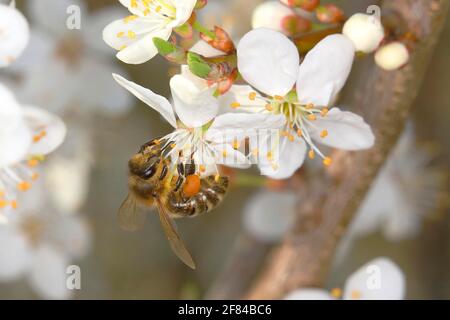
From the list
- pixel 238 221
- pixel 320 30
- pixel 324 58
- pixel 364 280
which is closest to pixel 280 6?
pixel 320 30

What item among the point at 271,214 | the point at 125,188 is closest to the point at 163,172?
the point at 271,214

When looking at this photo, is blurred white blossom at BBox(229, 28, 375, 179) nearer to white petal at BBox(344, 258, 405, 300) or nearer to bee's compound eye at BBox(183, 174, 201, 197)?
bee's compound eye at BBox(183, 174, 201, 197)

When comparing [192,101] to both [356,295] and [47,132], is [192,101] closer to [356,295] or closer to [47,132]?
[47,132]

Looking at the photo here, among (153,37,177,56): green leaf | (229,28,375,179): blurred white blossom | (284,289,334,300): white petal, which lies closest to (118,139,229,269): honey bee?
(229,28,375,179): blurred white blossom

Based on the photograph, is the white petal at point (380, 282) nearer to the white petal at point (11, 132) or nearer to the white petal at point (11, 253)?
the white petal at point (11, 132)

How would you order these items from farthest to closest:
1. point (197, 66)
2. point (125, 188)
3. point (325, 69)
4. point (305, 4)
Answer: point (125, 188) → point (305, 4) → point (325, 69) → point (197, 66)

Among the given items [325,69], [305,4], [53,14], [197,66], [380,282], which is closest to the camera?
[197,66]
